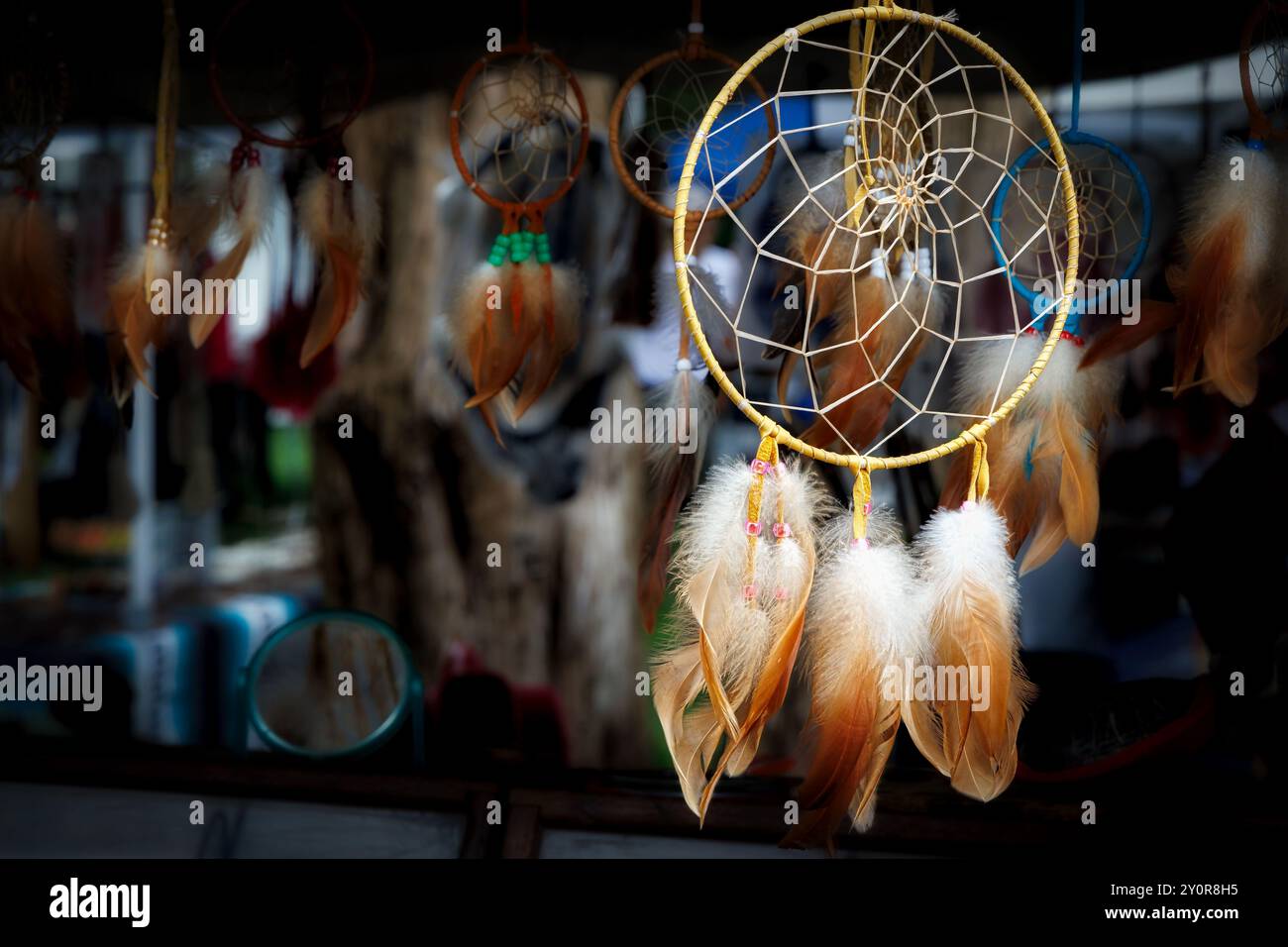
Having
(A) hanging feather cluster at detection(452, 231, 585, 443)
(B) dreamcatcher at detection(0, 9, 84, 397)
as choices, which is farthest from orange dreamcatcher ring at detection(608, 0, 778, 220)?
(B) dreamcatcher at detection(0, 9, 84, 397)

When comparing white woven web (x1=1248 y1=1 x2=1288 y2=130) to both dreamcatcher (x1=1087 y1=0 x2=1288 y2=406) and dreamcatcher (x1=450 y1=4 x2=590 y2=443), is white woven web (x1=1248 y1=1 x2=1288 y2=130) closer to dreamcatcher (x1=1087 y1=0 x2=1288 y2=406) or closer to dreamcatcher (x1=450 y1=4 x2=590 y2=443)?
dreamcatcher (x1=1087 y1=0 x2=1288 y2=406)

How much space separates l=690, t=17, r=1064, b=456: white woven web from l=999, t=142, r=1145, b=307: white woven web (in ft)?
0.07

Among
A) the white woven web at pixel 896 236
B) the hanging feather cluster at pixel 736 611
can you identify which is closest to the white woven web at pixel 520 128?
the white woven web at pixel 896 236

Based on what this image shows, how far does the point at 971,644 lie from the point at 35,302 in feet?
8.89

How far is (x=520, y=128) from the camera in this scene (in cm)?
299

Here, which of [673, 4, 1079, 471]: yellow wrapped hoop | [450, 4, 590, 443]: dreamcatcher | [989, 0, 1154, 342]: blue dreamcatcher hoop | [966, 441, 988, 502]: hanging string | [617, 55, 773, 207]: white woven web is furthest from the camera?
[617, 55, 773, 207]: white woven web

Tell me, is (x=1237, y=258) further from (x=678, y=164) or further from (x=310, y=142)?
(x=310, y=142)

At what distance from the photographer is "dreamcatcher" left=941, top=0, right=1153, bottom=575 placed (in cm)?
260

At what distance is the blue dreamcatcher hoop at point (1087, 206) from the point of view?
2.70 meters

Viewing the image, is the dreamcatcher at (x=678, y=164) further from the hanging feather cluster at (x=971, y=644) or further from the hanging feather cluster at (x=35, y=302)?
the hanging feather cluster at (x=35, y=302)

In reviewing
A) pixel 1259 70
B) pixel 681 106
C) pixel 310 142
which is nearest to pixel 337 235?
pixel 310 142
